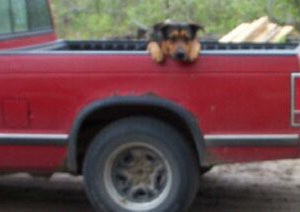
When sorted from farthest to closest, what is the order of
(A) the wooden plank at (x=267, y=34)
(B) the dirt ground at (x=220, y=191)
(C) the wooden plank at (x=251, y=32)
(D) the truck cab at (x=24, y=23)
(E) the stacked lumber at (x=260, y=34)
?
(A) the wooden plank at (x=267, y=34) → (E) the stacked lumber at (x=260, y=34) → (C) the wooden plank at (x=251, y=32) → (B) the dirt ground at (x=220, y=191) → (D) the truck cab at (x=24, y=23)

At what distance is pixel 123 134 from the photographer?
6121 mm

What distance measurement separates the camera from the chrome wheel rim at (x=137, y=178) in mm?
6160

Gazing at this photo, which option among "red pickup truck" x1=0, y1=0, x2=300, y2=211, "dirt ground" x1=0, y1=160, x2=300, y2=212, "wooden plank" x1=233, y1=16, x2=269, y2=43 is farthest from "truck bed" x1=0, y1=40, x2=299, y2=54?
"wooden plank" x1=233, y1=16, x2=269, y2=43

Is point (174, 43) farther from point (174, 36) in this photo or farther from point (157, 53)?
point (157, 53)

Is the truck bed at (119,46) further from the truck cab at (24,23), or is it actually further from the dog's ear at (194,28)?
the dog's ear at (194,28)

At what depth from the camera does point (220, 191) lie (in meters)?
7.49

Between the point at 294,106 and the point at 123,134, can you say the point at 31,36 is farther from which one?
the point at 294,106

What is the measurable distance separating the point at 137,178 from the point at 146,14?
10.7 m

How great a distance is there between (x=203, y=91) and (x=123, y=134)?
25.7 inches

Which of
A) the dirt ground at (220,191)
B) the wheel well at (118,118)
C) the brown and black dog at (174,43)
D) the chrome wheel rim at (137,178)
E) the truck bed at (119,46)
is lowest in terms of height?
the dirt ground at (220,191)

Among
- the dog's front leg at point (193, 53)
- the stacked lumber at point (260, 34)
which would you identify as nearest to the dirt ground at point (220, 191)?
the dog's front leg at point (193, 53)

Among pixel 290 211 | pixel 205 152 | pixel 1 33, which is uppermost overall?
A: pixel 1 33

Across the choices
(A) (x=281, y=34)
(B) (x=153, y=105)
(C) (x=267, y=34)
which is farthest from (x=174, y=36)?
(A) (x=281, y=34)

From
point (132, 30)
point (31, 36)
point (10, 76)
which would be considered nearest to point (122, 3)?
point (132, 30)
